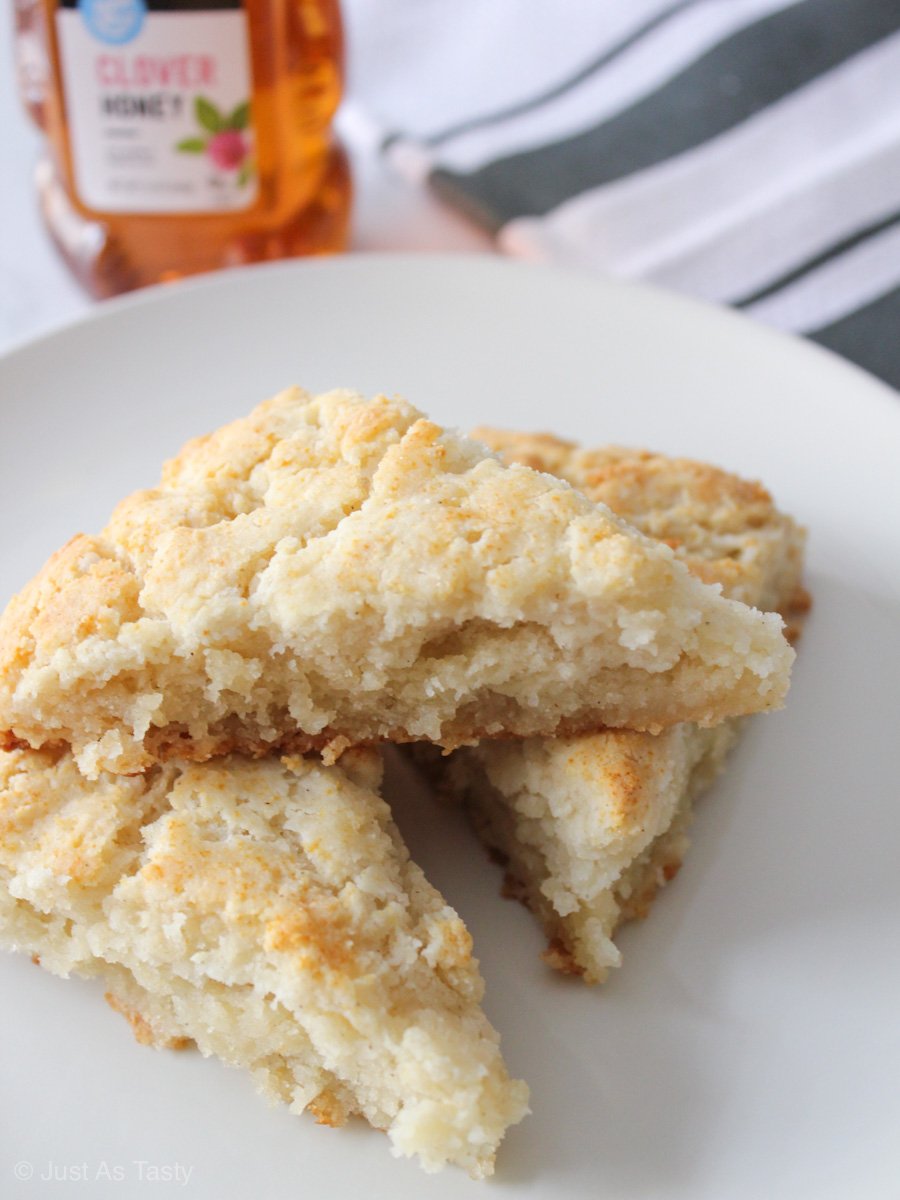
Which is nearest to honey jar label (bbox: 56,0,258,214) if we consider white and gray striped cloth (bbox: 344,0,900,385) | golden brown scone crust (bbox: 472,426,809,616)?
white and gray striped cloth (bbox: 344,0,900,385)

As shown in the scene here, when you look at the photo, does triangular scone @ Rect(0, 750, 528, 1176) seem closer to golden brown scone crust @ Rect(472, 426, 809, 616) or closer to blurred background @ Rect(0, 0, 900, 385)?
golden brown scone crust @ Rect(472, 426, 809, 616)

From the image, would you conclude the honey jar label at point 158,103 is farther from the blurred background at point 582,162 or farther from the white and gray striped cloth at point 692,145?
the white and gray striped cloth at point 692,145

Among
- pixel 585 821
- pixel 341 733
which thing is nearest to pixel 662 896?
pixel 585 821

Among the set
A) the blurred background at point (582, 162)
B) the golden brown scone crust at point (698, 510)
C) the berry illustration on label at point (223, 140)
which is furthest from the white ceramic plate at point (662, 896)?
the blurred background at point (582, 162)

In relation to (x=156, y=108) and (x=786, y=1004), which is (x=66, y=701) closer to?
(x=786, y=1004)

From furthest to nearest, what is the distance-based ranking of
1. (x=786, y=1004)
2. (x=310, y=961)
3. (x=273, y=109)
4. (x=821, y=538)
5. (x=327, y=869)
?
(x=273, y=109), (x=821, y=538), (x=786, y=1004), (x=327, y=869), (x=310, y=961)

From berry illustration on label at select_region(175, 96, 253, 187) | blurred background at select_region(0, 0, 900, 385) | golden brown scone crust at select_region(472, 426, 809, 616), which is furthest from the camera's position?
blurred background at select_region(0, 0, 900, 385)

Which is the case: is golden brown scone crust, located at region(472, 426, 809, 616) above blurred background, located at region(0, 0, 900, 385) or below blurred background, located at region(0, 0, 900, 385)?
below

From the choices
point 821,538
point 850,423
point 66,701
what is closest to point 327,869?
point 66,701
